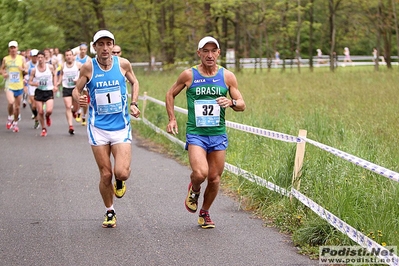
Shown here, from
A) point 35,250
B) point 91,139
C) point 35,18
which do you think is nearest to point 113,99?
point 91,139

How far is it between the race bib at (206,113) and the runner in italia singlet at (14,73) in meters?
13.0

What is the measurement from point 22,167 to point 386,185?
25.3ft

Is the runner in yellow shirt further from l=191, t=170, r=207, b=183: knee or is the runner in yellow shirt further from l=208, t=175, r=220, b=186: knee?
l=191, t=170, r=207, b=183: knee

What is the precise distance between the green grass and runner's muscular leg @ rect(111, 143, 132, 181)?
5.93ft

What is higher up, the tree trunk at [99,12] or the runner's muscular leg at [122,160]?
the tree trunk at [99,12]

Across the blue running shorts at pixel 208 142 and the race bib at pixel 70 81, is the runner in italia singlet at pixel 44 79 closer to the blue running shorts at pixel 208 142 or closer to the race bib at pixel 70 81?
the race bib at pixel 70 81

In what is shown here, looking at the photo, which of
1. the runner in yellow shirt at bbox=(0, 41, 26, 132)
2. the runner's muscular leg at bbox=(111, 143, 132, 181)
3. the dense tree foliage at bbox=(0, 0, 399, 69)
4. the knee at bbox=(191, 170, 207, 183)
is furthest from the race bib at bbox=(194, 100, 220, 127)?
the dense tree foliage at bbox=(0, 0, 399, 69)

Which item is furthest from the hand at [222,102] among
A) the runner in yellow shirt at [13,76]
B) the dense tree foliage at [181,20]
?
the dense tree foliage at [181,20]

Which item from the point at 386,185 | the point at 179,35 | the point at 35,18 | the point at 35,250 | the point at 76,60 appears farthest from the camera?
the point at 35,18

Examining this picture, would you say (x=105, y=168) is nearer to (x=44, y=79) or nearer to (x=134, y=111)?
(x=134, y=111)

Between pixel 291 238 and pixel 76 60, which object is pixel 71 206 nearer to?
pixel 291 238

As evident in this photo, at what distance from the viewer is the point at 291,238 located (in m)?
8.41

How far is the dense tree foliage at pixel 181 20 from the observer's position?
40031 mm

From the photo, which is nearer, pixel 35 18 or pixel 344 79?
pixel 344 79
